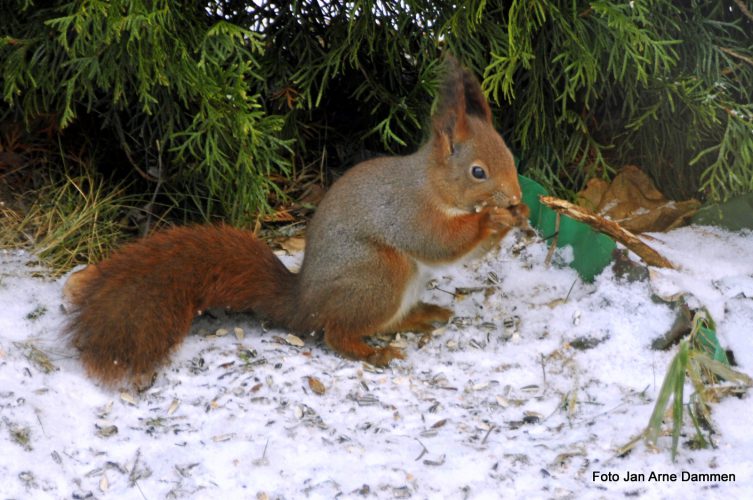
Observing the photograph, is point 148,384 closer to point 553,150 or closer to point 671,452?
point 671,452

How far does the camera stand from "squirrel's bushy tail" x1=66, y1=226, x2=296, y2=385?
2545 mm

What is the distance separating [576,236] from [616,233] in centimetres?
17

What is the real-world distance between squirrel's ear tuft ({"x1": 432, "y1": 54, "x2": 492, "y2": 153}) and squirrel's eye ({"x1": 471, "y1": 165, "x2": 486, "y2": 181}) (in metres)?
0.09

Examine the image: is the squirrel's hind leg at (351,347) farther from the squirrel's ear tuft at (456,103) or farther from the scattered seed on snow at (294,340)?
the squirrel's ear tuft at (456,103)

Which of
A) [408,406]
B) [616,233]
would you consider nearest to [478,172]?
[616,233]

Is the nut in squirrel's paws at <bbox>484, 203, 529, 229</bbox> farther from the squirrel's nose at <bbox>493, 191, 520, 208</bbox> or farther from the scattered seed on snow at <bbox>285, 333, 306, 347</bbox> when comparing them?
the scattered seed on snow at <bbox>285, 333, 306, 347</bbox>

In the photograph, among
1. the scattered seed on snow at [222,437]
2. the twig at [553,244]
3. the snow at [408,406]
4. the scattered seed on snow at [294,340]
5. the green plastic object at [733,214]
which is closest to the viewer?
the snow at [408,406]

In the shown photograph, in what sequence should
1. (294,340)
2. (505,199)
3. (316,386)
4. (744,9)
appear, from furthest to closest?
(744,9)
(294,340)
(505,199)
(316,386)

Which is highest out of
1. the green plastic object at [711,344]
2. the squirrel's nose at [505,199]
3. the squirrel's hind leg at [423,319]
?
the squirrel's nose at [505,199]

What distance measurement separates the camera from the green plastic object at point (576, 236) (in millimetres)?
2977

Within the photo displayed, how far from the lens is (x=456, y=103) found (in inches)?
105

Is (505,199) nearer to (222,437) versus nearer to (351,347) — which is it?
(351,347)

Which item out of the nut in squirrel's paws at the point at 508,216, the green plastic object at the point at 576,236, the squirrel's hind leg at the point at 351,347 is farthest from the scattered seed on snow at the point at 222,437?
the green plastic object at the point at 576,236

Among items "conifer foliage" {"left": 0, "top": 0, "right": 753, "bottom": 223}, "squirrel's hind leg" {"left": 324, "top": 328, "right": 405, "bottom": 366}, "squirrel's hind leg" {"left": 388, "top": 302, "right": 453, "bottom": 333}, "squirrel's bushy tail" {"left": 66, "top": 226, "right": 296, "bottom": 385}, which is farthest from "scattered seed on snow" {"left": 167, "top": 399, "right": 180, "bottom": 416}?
"conifer foliage" {"left": 0, "top": 0, "right": 753, "bottom": 223}
